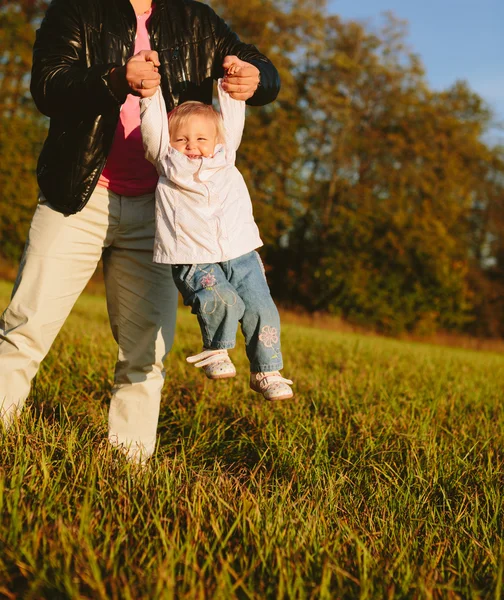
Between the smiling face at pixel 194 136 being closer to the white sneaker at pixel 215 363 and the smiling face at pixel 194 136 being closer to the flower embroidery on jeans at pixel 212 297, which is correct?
the flower embroidery on jeans at pixel 212 297

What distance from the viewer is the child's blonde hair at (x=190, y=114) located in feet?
9.34

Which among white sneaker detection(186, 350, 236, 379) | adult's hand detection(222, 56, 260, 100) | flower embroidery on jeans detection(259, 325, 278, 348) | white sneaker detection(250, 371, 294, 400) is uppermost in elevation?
adult's hand detection(222, 56, 260, 100)

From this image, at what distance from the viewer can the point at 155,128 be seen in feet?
9.02

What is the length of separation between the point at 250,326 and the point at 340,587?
4.02ft

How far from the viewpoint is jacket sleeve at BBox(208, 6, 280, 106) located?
9.61 ft

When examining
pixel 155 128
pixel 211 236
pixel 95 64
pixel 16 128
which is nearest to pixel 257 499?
pixel 211 236

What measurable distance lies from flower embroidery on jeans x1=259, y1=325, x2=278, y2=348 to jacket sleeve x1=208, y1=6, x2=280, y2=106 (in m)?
1.02

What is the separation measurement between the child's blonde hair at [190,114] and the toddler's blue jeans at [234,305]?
59 cm

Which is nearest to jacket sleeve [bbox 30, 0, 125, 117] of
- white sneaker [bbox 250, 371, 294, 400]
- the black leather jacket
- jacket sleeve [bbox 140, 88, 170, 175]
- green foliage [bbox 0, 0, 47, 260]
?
the black leather jacket

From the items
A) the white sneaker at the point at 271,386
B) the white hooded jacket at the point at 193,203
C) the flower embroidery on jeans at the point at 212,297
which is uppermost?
the white hooded jacket at the point at 193,203

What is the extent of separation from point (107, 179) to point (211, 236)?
706 millimetres

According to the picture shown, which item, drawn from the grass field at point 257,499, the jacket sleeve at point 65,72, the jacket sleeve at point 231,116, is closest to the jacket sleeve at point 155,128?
the jacket sleeve at point 65,72

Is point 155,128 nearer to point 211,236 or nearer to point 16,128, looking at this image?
point 211,236

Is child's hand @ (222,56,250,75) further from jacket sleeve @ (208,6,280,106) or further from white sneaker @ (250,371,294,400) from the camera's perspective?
white sneaker @ (250,371,294,400)
